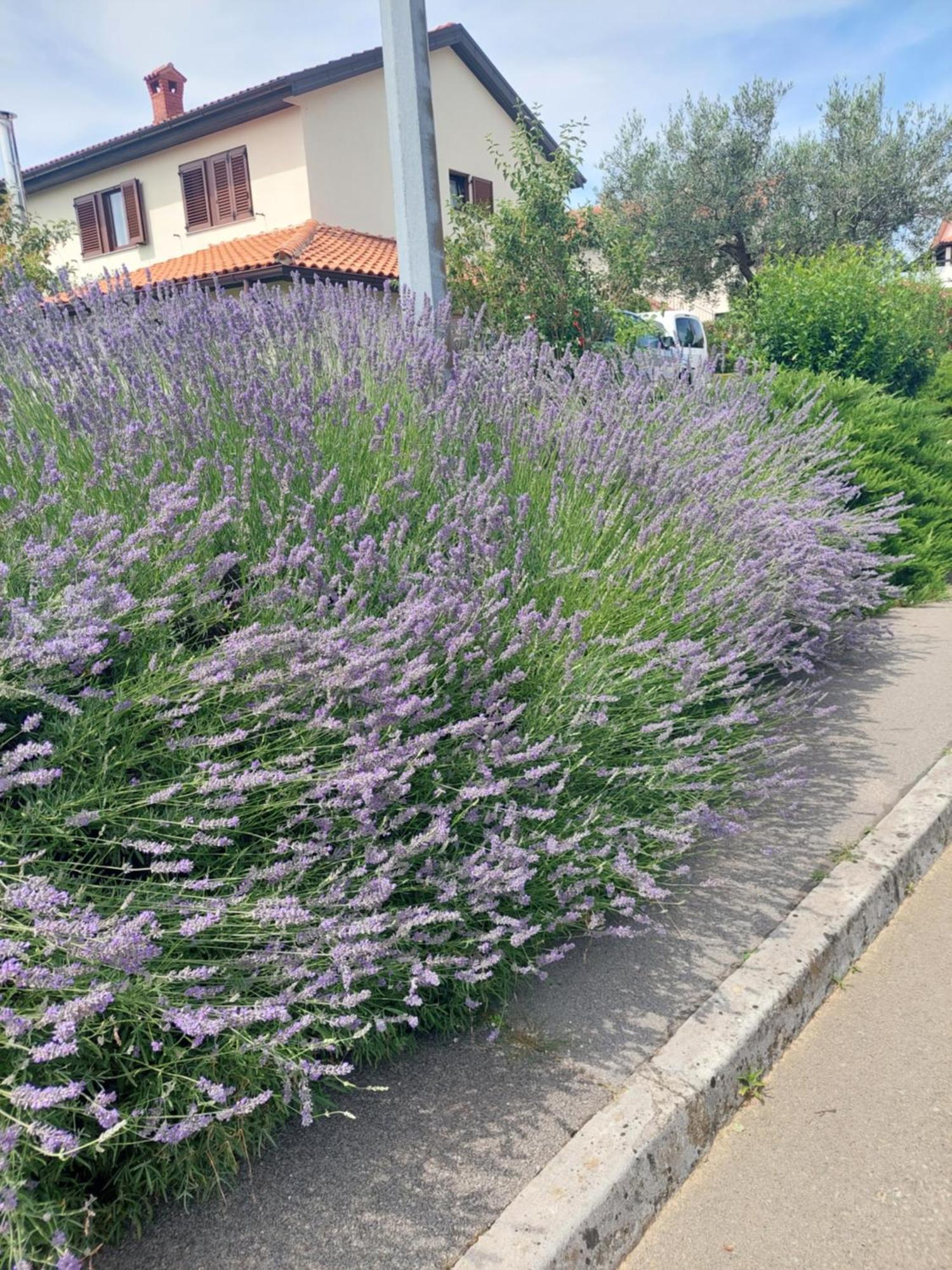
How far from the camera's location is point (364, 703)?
241 cm

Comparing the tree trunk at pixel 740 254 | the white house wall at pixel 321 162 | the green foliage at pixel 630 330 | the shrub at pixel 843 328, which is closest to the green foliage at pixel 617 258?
the green foliage at pixel 630 330

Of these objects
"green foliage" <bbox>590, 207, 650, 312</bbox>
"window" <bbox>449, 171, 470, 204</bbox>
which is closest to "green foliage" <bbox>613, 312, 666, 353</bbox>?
"green foliage" <bbox>590, 207, 650, 312</bbox>

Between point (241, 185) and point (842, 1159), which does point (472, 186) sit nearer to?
point (241, 185)

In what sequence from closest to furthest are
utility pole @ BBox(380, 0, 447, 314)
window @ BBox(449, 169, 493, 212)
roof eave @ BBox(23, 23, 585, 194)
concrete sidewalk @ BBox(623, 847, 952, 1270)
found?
concrete sidewalk @ BBox(623, 847, 952, 1270) < utility pole @ BBox(380, 0, 447, 314) < roof eave @ BBox(23, 23, 585, 194) < window @ BBox(449, 169, 493, 212)

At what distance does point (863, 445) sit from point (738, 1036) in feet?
18.2

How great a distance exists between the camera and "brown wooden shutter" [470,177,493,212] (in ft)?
71.8

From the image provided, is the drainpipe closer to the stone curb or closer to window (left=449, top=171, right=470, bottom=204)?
window (left=449, top=171, right=470, bottom=204)

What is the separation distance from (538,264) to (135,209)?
15934 mm

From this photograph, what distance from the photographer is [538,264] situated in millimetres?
10242

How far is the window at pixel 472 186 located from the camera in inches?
850

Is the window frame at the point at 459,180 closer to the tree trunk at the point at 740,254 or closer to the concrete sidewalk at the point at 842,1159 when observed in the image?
the tree trunk at the point at 740,254

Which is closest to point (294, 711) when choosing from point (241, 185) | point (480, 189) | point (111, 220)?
point (241, 185)

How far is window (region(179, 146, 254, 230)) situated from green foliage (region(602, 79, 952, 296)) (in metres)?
9.62

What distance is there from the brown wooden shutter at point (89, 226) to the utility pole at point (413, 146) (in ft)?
68.0
